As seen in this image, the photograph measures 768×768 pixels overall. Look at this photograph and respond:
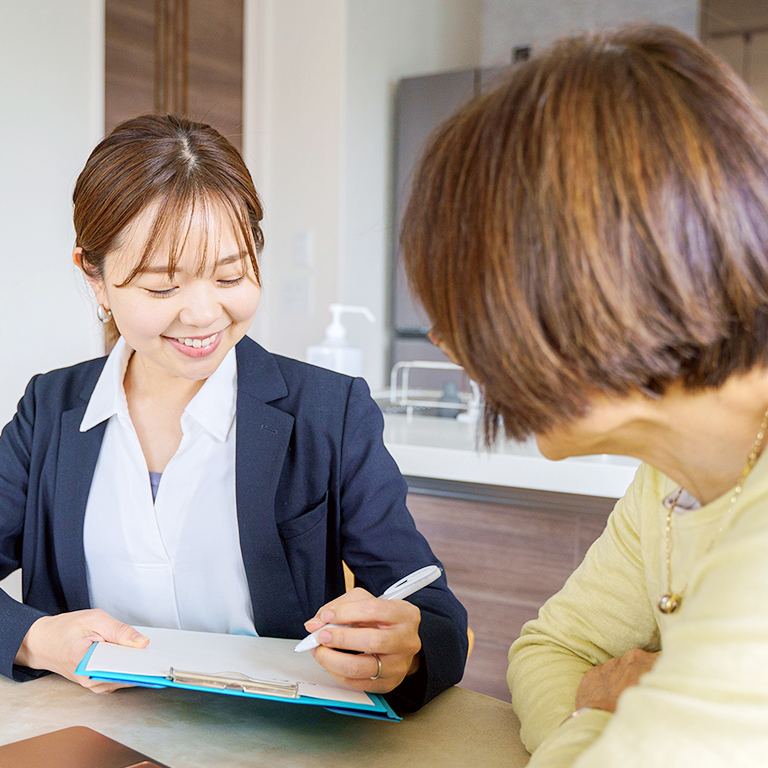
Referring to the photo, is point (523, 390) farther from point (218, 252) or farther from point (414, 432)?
point (414, 432)

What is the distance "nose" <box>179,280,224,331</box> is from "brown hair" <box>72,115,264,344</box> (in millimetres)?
32

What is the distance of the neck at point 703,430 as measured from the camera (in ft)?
1.85

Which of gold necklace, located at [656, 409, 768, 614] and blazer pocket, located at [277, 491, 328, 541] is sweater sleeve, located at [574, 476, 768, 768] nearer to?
gold necklace, located at [656, 409, 768, 614]

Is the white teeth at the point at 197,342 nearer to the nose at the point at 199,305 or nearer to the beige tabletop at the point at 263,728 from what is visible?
the nose at the point at 199,305

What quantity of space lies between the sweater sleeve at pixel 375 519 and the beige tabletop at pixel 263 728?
7.7 inches

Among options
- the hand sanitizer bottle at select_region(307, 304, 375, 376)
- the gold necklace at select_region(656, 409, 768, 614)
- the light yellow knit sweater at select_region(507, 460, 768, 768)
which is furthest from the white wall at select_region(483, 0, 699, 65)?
the light yellow knit sweater at select_region(507, 460, 768, 768)

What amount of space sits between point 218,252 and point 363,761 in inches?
24.7

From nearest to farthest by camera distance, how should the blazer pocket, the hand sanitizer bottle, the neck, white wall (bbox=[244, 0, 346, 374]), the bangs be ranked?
the neck
the bangs
the blazer pocket
the hand sanitizer bottle
white wall (bbox=[244, 0, 346, 374])

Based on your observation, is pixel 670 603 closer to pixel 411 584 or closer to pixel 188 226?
pixel 411 584

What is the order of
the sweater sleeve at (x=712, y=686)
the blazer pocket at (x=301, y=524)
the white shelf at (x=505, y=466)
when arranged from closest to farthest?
the sweater sleeve at (x=712, y=686) → the blazer pocket at (x=301, y=524) → the white shelf at (x=505, y=466)

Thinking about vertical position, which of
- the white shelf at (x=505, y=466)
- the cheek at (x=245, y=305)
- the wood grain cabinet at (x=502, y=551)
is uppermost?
the cheek at (x=245, y=305)

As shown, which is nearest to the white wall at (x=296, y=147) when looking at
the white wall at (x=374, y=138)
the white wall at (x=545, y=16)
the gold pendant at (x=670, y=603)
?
the white wall at (x=374, y=138)

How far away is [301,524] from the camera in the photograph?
114 centimetres

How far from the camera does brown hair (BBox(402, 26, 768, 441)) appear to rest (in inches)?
19.4
